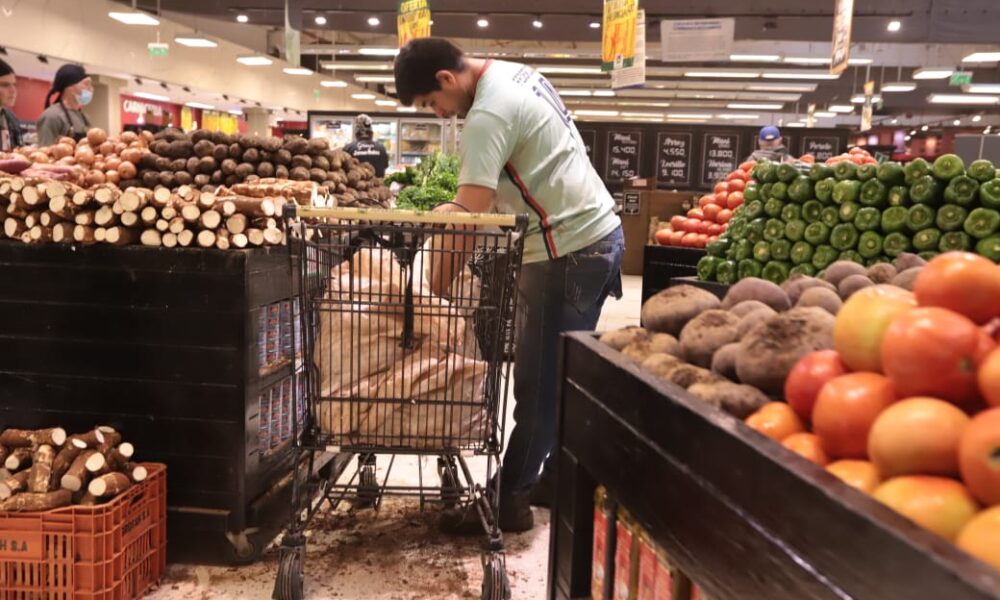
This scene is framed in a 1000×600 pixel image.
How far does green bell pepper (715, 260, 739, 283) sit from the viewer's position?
11.2 ft

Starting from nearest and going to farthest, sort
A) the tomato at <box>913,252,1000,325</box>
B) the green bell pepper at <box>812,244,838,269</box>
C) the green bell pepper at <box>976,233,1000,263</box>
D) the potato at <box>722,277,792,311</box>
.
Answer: the tomato at <box>913,252,1000,325</box> < the potato at <box>722,277,792,311</box> < the green bell pepper at <box>976,233,1000,263</box> < the green bell pepper at <box>812,244,838,269</box>

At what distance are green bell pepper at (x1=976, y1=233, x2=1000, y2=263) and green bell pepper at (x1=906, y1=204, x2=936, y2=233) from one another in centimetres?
19

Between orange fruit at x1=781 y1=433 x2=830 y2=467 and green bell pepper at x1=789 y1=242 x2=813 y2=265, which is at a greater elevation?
green bell pepper at x1=789 y1=242 x2=813 y2=265

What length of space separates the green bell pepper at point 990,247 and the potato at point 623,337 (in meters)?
1.55

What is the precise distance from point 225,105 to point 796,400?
2014 cm

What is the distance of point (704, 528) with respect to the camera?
3.66 feet

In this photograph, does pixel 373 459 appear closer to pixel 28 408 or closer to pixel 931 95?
pixel 28 408

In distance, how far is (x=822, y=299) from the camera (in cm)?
149

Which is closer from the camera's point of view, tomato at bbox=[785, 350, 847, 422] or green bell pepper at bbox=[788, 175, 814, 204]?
tomato at bbox=[785, 350, 847, 422]

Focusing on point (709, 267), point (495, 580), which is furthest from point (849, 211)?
point (495, 580)

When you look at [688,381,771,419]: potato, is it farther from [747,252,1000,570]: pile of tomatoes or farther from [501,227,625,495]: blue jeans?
[501,227,625,495]: blue jeans

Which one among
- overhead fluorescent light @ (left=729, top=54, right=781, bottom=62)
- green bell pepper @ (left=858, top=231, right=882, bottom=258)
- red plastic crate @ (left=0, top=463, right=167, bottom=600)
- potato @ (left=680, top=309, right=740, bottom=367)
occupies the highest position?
overhead fluorescent light @ (left=729, top=54, right=781, bottom=62)

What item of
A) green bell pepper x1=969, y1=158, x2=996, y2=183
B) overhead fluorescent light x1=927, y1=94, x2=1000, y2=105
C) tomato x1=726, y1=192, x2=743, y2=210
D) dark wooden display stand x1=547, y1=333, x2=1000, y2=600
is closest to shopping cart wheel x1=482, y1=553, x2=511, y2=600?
dark wooden display stand x1=547, y1=333, x2=1000, y2=600

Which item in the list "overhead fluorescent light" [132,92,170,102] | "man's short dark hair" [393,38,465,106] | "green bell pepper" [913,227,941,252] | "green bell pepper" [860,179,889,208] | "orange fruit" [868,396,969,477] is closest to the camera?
"orange fruit" [868,396,969,477]
